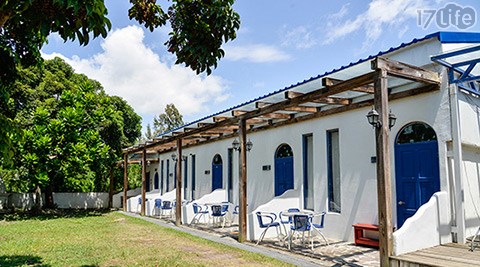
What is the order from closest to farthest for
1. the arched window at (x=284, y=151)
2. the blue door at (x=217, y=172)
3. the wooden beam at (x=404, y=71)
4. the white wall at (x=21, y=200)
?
1. the wooden beam at (x=404, y=71)
2. the arched window at (x=284, y=151)
3. the blue door at (x=217, y=172)
4. the white wall at (x=21, y=200)

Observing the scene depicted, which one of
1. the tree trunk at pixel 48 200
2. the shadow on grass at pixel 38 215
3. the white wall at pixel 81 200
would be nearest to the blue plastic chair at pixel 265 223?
the shadow on grass at pixel 38 215

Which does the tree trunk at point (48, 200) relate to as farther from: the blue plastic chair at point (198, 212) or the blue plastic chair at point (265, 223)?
the blue plastic chair at point (265, 223)

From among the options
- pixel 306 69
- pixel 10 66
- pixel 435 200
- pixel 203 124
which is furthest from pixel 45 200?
pixel 435 200

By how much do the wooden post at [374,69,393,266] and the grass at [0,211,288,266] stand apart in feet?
6.04

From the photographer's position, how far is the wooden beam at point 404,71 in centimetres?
609

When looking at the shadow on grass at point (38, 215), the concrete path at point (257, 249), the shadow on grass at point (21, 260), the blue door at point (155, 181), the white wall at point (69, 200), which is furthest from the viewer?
the blue door at point (155, 181)

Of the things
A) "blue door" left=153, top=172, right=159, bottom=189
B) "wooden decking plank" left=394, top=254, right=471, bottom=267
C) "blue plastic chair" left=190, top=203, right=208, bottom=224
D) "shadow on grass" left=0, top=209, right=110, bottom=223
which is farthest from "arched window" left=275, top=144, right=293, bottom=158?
"blue door" left=153, top=172, right=159, bottom=189

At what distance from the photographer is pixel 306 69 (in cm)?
1151

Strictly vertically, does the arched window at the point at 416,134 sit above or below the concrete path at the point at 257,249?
above

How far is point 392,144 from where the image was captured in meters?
8.16

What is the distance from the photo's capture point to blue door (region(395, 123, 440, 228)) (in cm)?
745

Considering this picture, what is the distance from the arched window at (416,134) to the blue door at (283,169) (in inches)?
148

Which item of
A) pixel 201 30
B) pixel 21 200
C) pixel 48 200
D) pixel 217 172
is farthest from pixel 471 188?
pixel 21 200

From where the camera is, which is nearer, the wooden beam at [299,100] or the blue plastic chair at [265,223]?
the wooden beam at [299,100]
